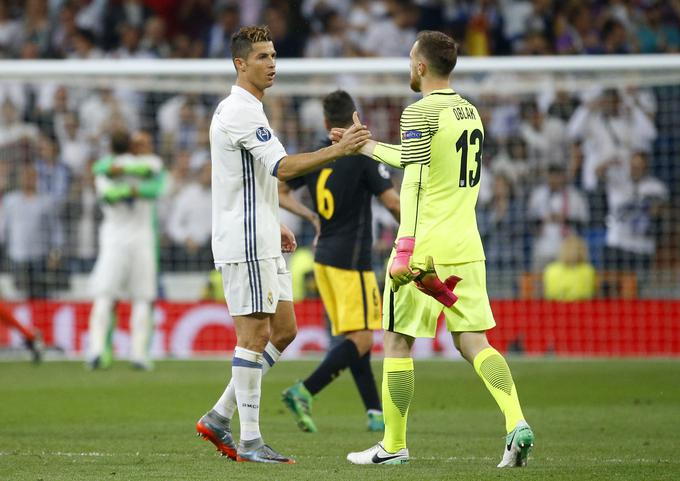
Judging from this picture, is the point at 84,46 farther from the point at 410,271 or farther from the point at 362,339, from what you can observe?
the point at 410,271

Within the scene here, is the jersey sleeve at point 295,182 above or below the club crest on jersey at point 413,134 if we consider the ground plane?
below

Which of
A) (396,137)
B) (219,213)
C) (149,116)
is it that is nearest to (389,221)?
(396,137)

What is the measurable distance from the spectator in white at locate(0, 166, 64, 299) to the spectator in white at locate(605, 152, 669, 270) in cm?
721

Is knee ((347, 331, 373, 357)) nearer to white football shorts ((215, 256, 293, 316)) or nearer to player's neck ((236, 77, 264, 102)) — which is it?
white football shorts ((215, 256, 293, 316))

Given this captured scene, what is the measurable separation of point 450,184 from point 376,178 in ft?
7.97

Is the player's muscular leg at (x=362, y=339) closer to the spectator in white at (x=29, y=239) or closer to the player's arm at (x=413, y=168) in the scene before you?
the player's arm at (x=413, y=168)

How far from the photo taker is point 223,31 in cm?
2011

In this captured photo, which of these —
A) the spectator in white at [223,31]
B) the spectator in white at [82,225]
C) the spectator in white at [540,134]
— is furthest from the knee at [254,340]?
the spectator in white at [223,31]

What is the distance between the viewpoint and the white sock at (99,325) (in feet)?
45.6

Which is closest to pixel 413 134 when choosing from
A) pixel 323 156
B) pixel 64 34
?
pixel 323 156

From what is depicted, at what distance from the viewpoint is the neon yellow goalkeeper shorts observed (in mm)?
6586

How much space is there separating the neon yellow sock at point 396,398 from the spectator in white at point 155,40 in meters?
14.1

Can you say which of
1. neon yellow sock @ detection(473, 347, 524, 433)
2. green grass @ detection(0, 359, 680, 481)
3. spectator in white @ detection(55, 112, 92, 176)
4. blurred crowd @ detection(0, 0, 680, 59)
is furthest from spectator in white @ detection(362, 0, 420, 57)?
neon yellow sock @ detection(473, 347, 524, 433)

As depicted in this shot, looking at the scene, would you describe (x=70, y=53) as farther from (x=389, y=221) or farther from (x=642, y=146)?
(x=642, y=146)
